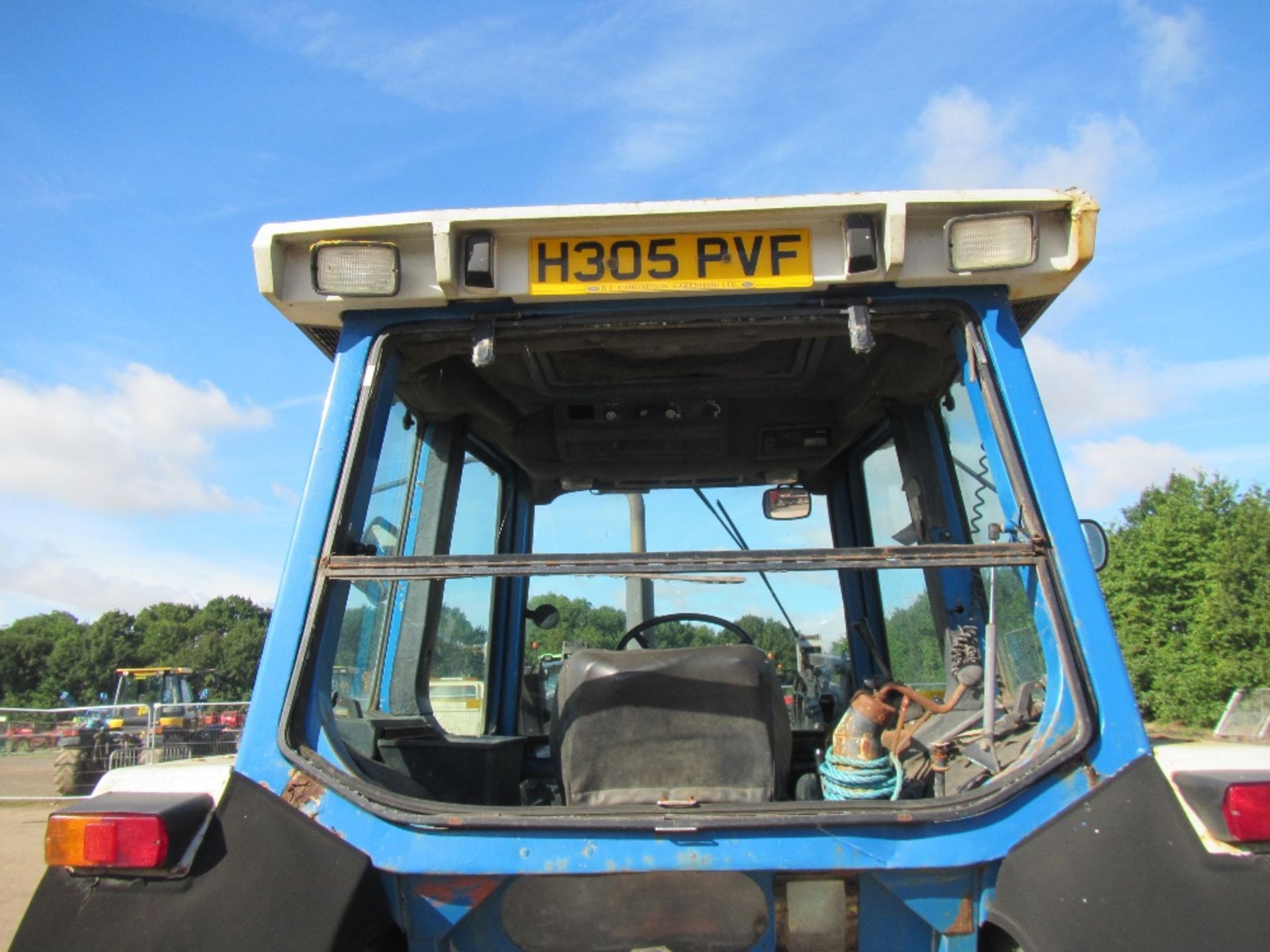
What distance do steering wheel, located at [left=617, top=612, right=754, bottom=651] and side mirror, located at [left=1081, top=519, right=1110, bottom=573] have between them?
1522mm

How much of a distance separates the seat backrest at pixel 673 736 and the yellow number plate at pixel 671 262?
0.90 metres

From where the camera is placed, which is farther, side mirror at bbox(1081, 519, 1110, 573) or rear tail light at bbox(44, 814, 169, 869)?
side mirror at bbox(1081, 519, 1110, 573)

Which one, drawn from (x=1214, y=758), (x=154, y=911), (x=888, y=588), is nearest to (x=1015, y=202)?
(x=1214, y=758)

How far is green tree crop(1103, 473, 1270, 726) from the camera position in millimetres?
31562

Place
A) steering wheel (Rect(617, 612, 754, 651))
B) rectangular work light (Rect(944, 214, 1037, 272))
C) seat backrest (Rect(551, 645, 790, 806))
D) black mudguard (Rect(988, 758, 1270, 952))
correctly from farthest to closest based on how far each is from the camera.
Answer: steering wheel (Rect(617, 612, 754, 651)) < seat backrest (Rect(551, 645, 790, 806)) < rectangular work light (Rect(944, 214, 1037, 272)) < black mudguard (Rect(988, 758, 1270, 952))

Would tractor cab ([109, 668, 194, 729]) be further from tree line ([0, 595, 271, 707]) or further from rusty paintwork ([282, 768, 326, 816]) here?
tree line ([0, 595, 271, 707])

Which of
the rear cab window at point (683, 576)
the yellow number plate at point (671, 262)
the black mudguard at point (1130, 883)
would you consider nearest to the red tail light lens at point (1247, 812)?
the black mudguard at point (1130, 883)

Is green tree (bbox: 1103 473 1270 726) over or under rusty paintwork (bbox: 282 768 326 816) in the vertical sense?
over

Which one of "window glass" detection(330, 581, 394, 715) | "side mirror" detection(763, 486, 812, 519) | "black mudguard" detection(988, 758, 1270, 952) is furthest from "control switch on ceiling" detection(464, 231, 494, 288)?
"side mirror" detection(763, 486, 812, 519)

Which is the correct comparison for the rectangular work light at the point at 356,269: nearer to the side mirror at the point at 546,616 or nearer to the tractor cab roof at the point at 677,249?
the tractor cab roof at the point at 677,249

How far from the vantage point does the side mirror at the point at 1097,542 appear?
220 centimetres

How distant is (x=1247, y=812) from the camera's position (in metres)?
1.54

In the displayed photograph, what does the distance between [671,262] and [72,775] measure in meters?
16.9

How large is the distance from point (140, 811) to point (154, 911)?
0.17 meters
